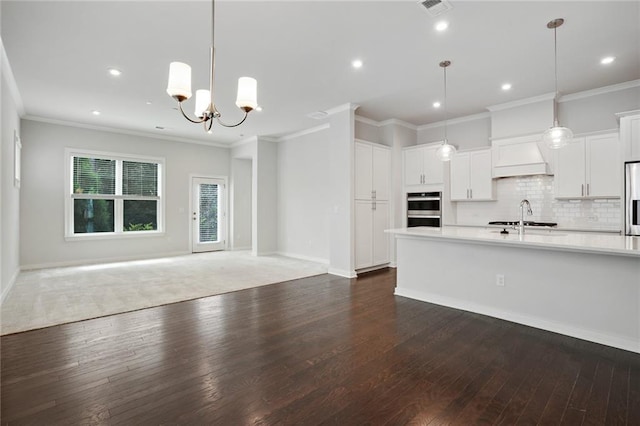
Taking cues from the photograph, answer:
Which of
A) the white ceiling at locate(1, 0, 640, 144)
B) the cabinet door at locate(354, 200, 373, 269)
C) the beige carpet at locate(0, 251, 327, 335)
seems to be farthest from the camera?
the cabinet door at locate(354, 200, 373, 269)

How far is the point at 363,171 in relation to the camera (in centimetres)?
588

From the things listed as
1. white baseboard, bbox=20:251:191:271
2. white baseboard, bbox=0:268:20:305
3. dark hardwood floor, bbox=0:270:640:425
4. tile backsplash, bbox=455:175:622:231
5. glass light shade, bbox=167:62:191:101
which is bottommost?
dark hardwood floor, bbox=0:270:640:425

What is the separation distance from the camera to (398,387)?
85.0 inches

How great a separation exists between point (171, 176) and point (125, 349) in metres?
6.03

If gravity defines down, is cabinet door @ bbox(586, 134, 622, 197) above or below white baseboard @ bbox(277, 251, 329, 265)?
above

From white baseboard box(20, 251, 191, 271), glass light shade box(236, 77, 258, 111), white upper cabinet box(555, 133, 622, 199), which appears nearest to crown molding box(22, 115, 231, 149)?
white baseboard box(20, 251, 191, 271)

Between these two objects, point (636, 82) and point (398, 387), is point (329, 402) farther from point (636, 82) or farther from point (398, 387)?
point (636, 82)

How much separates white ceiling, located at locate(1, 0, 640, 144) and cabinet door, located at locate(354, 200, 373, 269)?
1836 mm

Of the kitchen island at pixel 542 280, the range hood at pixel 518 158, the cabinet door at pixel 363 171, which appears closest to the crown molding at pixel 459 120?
the range hood at pixel 518 158

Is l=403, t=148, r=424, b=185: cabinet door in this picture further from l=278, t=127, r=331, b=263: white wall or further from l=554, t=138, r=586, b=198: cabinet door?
l=554, t=138, r=586, b=198: cabinet door

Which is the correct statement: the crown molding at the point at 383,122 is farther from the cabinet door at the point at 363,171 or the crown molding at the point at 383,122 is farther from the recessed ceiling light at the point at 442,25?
the recessed ceiling light at the point at 442,25

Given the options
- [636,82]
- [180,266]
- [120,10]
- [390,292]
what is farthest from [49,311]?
[636,82]

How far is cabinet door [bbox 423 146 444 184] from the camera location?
611 cm

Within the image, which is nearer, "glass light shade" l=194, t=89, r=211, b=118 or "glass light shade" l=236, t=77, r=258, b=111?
"glass light shade" l=236, t=77, r=258, b=111
